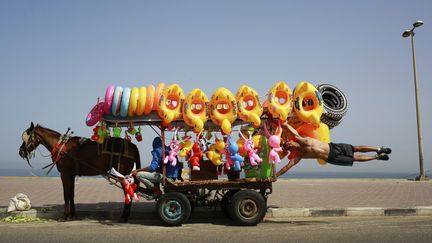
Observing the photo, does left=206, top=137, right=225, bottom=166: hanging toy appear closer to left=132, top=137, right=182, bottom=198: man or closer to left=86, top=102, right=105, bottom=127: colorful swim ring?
left=132, top=137, right=182, bottom=198: man

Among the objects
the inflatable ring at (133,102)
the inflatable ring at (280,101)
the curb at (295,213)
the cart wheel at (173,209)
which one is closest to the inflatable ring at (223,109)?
the inflatable ring at (280,101)

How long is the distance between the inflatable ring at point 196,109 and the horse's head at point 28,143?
3.89m

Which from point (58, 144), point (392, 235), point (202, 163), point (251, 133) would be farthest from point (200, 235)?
point (58, 144)

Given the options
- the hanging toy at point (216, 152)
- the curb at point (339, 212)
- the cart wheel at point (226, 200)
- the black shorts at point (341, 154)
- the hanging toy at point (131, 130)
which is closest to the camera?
the hanging toy at point (216, 152)

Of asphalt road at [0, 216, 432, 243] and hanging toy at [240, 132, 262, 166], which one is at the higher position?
hanging toy at [240, 132, 262, 166]

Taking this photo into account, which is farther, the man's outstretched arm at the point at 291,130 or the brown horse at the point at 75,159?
the brown horse at the point at 75,159

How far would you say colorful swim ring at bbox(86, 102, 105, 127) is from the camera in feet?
27.8

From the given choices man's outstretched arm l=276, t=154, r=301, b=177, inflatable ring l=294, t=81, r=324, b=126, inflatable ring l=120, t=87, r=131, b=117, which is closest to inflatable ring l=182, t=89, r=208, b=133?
inflatable ring l=120, t=87, r=131, b=117

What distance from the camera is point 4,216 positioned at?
30.3 feet

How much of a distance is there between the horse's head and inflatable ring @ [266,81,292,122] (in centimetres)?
553

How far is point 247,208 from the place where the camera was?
8.37 meters

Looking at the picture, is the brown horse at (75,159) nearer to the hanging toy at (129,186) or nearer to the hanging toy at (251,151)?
the hanging toy at (129,186)

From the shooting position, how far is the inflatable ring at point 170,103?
27.0 feet

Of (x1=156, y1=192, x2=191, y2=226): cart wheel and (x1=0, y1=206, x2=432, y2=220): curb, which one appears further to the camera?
(x1=0, y1=206, x2=432, y2=220): curb
